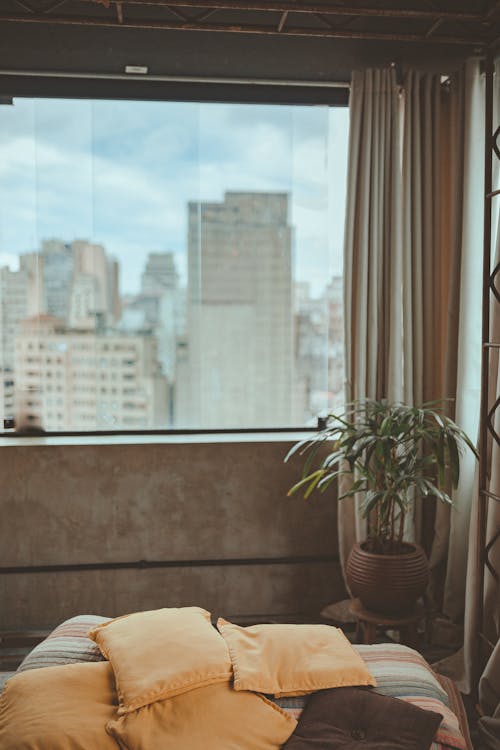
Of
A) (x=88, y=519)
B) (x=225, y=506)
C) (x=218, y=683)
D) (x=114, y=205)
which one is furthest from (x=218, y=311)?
(x=218, y=683)

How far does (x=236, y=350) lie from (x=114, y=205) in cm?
94

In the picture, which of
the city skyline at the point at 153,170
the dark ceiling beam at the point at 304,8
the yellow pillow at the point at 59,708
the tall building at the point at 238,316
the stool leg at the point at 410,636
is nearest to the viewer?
the yellow pillow at the point at 59,708

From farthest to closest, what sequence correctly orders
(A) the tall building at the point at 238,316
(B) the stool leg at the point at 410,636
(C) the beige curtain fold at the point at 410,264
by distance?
(A) the tall building at the point at 238,316 < (C) the beige curtain fold at the point at 410,264 < (B) the stool leg at the point at 410,636

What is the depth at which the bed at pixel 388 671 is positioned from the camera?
1.96 metres

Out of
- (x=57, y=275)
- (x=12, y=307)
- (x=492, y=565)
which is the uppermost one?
Answer: (x=57, y=275)

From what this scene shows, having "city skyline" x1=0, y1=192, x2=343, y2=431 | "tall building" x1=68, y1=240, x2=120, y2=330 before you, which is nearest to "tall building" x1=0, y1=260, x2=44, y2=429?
"city skyline" x1=0, y1=192, x2=343, y2=431

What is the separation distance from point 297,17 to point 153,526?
8.17ft

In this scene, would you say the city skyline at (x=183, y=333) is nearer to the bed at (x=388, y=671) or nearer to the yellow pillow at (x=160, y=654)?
the bed at (x=388, y=671)

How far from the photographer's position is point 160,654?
201 cm

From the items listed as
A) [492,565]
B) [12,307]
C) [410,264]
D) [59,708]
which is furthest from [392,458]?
[12,307]

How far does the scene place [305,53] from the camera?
11.5 feet

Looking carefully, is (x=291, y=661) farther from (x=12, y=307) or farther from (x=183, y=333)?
(x=12, y=307)

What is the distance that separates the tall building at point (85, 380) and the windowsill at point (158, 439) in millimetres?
78

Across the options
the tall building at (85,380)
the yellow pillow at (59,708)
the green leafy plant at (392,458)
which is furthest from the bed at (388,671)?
the tall building at (85,380)
